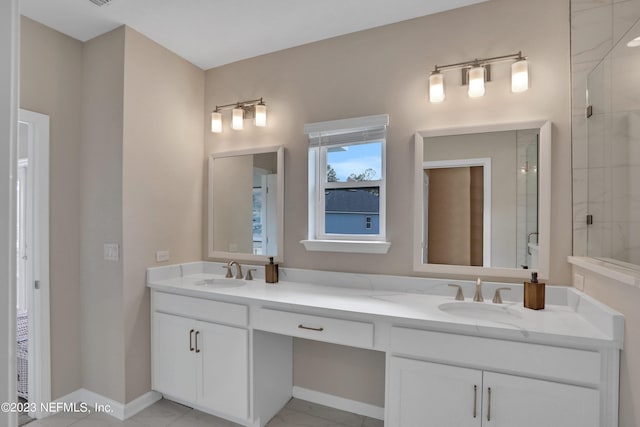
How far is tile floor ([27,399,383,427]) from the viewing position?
6.95ft

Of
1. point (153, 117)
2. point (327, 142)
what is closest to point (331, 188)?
point (327, 142)

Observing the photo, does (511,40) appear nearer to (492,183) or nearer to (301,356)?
(492,183)

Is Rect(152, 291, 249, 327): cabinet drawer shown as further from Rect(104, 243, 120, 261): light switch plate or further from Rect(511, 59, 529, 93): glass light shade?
Rect(511, 59, 529, 93): glass light shade

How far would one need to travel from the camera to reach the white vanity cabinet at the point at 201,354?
2.01 metres

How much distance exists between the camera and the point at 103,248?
7.50 ft

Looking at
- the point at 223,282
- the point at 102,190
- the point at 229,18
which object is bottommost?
the point at 223,282

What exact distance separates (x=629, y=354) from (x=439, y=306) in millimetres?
752

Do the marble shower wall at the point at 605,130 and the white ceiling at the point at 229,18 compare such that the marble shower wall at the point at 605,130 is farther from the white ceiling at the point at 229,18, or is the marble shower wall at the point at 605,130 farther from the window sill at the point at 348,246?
the window sill at the point at 348,246

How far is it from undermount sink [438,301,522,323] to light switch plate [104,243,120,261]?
2.06 meters

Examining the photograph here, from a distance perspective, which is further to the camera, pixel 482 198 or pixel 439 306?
pixel 482 198

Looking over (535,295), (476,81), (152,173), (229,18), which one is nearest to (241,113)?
(229,18)

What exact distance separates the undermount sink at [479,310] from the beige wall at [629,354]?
0.44 meters

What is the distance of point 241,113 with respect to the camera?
261 cm

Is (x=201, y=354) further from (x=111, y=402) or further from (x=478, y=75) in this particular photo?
(x=478, y=75)
